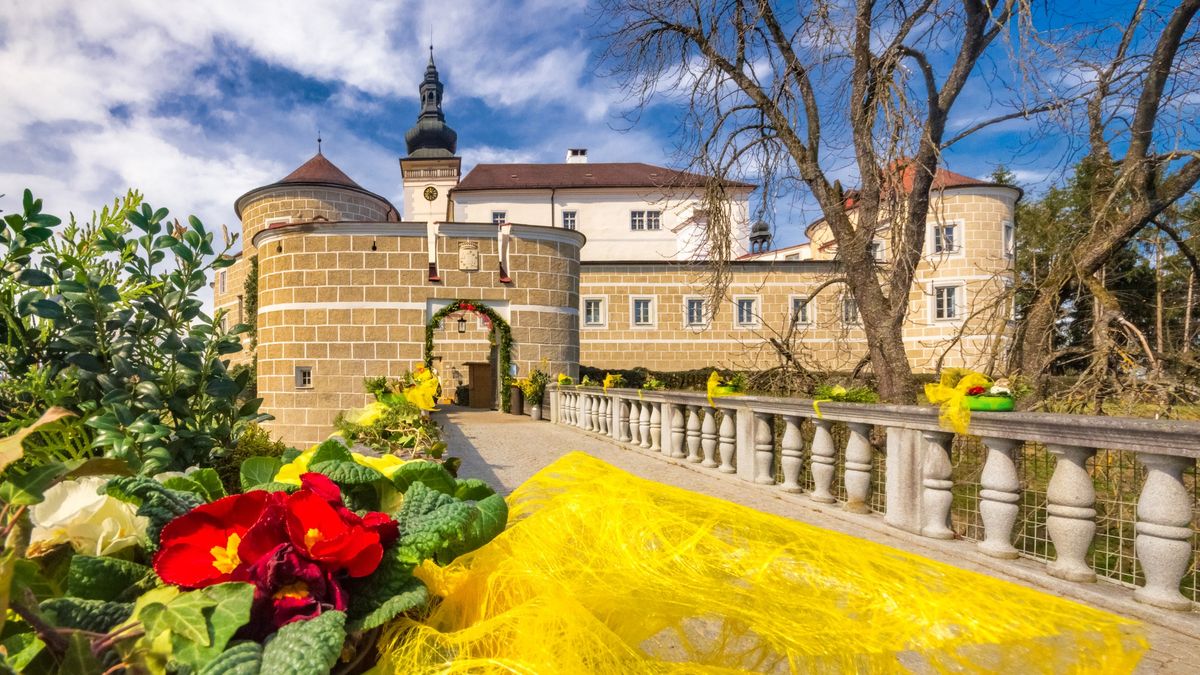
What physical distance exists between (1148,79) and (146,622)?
6.78 meters

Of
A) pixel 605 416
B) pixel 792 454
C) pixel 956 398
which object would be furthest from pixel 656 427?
pixel 956 398

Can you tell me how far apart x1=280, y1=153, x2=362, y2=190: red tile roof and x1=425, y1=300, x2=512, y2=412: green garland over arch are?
1644 centimetres

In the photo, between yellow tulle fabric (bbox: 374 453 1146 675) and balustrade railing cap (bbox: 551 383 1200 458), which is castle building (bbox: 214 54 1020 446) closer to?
yellow tulle fabric (bbox: 374 453 1146 675)

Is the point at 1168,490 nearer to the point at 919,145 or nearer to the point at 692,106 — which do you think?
the point at 919,145

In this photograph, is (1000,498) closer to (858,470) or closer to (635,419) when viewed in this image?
(858,470)

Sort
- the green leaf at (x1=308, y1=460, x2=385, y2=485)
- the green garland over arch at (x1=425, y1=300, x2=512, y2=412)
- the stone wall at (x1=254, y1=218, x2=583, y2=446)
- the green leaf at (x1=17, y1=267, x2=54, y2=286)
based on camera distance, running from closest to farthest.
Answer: the green leaf at (x1=308, y1=460, x2=385, y2=485) → the green leaf at (x1=17, y1=267, x2=54, y2=286) → the stone wall at (x1=254, y1=218, x2=583, y2=446) → the green garland over arch at (x1=425, y1=300, x2=512, y2=412)

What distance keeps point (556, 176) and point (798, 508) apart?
33.7 meters

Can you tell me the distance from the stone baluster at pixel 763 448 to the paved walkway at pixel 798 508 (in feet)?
0.49

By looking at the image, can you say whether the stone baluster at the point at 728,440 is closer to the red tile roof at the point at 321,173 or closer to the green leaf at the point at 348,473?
the green leaf at the point at 348,473

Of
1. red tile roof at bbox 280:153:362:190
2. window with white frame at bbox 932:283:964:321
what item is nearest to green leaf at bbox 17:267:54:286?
window with white frame at bbox 932:283:964:321

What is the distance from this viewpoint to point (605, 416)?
32.3 feet

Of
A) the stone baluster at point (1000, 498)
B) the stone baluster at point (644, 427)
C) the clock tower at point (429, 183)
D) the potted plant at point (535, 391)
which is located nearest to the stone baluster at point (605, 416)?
the stone baluster at point (644, 427)

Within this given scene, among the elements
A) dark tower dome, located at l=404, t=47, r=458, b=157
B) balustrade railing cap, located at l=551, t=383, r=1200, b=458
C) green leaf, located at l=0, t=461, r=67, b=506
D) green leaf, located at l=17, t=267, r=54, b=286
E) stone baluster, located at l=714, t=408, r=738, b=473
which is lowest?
stone baluster, located at l=714, t=408, r=738, b=473

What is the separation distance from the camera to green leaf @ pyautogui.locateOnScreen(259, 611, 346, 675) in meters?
0.40
